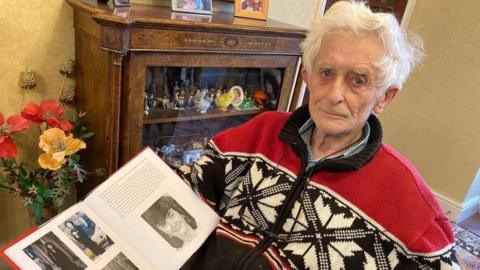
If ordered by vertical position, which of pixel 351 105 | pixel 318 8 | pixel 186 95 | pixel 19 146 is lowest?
pixel 19 146

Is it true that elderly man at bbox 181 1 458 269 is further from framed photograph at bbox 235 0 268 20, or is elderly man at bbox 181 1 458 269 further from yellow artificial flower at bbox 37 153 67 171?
framed photograph at bbox 235 0 268 20

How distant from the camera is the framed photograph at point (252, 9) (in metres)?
1.56

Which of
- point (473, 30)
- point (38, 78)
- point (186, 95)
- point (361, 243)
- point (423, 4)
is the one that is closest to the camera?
point (361, 243)

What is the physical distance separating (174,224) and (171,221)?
0.01 m

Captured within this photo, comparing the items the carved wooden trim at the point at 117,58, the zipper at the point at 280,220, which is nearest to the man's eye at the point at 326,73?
the zipper at the point at 280,220

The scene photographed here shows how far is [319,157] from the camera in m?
1.01

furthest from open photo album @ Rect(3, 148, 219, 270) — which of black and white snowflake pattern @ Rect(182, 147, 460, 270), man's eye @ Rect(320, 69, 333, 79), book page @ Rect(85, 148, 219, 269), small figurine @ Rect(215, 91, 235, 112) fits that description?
small figurine @ Rect(215, 91, 235, 112)

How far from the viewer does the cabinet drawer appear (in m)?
1.13

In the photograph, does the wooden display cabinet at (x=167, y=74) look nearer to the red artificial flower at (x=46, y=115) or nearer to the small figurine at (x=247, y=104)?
the small figurine at (x=247, y=104)

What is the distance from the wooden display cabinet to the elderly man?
14.3 inches

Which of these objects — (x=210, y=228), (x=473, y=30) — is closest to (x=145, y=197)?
(x=210, y=228)

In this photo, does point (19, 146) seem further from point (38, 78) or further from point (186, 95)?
point (186, 95)

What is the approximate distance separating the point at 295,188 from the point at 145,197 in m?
0.41

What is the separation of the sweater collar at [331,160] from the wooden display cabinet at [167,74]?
0.45 m
